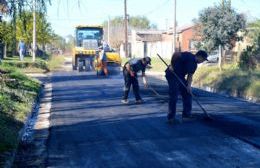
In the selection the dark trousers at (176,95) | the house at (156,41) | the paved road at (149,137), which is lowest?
the paved road at (149,137)

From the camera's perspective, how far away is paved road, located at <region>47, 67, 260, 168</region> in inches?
337

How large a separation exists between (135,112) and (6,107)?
3.34 metres

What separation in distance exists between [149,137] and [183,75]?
278 centimetres

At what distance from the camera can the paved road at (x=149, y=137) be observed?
8555 millimetres

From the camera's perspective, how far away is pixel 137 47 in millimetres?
87188

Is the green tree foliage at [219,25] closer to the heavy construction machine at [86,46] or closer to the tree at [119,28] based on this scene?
the heavy construction machine at [86,46]

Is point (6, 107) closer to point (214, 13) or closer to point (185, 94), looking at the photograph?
point (185, 94)

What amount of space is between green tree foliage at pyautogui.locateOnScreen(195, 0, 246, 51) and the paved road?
12040mm

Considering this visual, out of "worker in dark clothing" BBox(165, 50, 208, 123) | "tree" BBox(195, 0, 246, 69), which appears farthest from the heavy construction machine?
"worker in dark clothing" BBox(165, 50, 208, 123)

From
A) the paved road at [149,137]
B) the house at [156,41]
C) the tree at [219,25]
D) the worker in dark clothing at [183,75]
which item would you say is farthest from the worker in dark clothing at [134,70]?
the house at [156,41]

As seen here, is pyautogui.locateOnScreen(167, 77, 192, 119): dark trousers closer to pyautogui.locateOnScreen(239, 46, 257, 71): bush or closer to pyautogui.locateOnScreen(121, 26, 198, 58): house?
pyautogui.locateOnScreen(239, 46, 257, 71): bush

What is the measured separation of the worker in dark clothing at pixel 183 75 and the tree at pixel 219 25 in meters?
16.0

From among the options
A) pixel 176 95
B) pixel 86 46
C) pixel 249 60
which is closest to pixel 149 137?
pixel 176 95

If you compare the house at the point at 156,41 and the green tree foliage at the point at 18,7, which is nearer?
the green tree foliage at the point at 18,7
